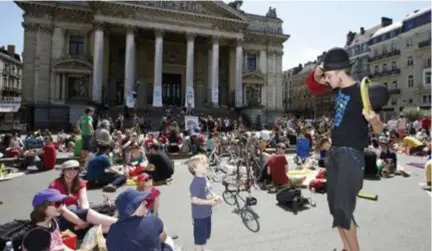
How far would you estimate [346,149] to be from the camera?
296 cm

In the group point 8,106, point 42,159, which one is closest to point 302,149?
point 42,159

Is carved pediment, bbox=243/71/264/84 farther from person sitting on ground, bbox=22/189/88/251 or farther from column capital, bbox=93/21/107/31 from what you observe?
person sitting on ground, bbox=22/189/88/251

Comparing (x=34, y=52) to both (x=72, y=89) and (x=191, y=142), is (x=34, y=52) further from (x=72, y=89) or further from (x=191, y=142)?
(x=191, y=142)

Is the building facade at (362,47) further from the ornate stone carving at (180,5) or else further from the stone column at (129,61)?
the stone column at (129,61)

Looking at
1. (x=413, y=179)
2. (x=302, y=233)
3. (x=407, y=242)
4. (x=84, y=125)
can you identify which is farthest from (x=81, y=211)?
(x=413, y=179)

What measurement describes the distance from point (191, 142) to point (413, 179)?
941 centimetres

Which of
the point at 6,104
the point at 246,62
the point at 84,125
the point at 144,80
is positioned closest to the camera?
the point at 84,125

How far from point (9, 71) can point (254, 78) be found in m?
52.0

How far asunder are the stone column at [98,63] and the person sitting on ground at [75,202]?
2704 centimetres

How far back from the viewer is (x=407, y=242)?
4656 millimetres

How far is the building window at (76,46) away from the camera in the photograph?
3341 centimetres

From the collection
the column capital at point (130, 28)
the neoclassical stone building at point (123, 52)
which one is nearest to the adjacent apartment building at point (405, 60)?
the neoclassical stone building at point (123, 52)

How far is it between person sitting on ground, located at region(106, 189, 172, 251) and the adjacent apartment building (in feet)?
147

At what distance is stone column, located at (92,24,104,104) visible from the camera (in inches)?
1204
